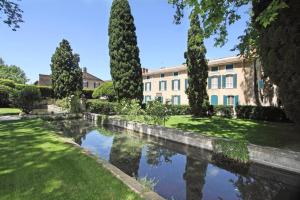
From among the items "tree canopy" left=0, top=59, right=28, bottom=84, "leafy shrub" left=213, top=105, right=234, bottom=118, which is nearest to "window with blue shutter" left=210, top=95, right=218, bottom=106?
"leafy shrub" left=213, top=105, right=234, bottom=118

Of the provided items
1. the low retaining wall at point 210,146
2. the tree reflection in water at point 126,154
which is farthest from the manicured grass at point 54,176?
the low retaining wall at point 210,146

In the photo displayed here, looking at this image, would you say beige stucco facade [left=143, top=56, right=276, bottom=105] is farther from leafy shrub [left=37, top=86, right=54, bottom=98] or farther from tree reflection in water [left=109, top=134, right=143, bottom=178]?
leafy shrub [left=37, top=86, right=54, bottom=98]

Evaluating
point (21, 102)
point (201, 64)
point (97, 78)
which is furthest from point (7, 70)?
point (201, 64)

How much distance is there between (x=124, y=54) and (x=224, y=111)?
37.6 ft

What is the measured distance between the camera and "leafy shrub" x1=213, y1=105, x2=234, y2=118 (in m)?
24.0

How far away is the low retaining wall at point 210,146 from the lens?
7531 mm

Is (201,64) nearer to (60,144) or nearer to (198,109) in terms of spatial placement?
(198,109)

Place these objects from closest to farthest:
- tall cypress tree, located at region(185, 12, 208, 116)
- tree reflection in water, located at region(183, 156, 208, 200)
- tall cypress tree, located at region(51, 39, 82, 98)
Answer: tree reflection in water, located at region(183, 156, 208, 200) → tall cypress tree, located at region(185, 12, 208, 116) → tall cypress tree, located at region(51, 39, 82, 98)

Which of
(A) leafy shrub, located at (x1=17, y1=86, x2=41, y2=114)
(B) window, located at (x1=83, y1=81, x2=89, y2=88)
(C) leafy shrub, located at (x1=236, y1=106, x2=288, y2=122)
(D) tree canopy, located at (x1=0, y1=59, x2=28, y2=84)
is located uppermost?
(D) tree canopy, located at (x1=0, y1=59, x2=28, y2=84)

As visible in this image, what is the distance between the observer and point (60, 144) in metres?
9.18

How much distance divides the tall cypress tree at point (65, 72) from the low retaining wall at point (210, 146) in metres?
17.0

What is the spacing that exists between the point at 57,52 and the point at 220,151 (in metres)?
30.1

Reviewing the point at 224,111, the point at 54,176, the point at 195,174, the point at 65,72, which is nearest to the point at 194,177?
the point at 195,174

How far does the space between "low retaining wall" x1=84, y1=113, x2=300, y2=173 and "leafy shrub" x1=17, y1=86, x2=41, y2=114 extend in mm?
9225
